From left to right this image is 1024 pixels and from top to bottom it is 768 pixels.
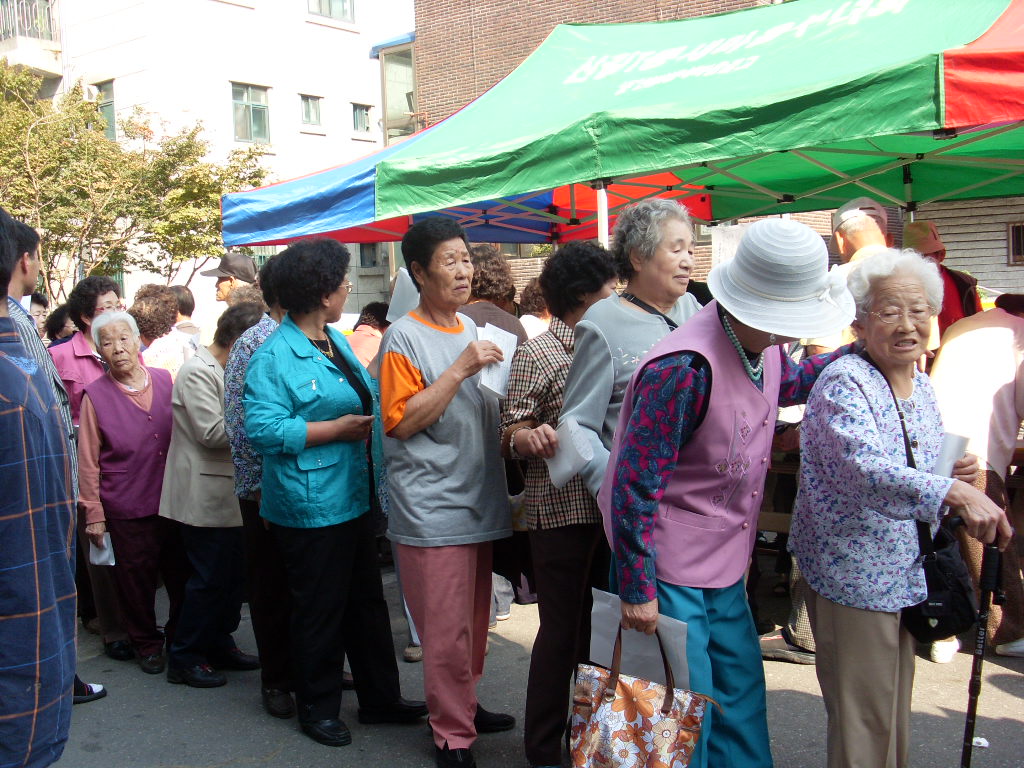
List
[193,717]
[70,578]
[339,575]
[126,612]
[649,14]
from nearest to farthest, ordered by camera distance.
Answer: [70,578] → [339,575] → [193,717] → [126,612] → [649,14]

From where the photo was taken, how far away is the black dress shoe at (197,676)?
4.46 m

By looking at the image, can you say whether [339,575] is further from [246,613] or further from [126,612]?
[246,613]

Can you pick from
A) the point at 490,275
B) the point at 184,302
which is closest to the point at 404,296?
the point at 490,275

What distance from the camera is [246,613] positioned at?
5.77m

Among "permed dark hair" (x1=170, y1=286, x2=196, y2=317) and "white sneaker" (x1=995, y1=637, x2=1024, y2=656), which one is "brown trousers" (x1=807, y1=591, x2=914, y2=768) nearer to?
"white sneaker" (x1=995, y1=637, x2=1024, y2=656)

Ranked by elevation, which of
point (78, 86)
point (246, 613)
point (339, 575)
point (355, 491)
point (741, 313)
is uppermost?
point (78, 86)

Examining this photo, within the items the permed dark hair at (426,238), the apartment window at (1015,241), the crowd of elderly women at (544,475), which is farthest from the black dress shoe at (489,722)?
the apartment window at (1015,241)

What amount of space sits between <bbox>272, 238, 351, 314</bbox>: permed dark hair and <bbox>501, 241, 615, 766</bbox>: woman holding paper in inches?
34.9

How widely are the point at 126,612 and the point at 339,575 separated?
1717 mm

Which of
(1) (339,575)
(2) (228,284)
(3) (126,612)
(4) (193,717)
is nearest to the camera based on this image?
(1) (339,575)

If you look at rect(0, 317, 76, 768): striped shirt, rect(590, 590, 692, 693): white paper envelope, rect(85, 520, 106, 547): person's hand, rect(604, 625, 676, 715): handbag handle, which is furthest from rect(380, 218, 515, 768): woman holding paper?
rect(85, 520, 106, 547): person's hand

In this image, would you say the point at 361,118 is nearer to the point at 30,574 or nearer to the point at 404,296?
the point at 404,296

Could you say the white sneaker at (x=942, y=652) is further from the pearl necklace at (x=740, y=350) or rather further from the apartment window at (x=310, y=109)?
the apartment window at (x=310, y=109)

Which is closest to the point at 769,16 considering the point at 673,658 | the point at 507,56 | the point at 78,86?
the point at 673,658
